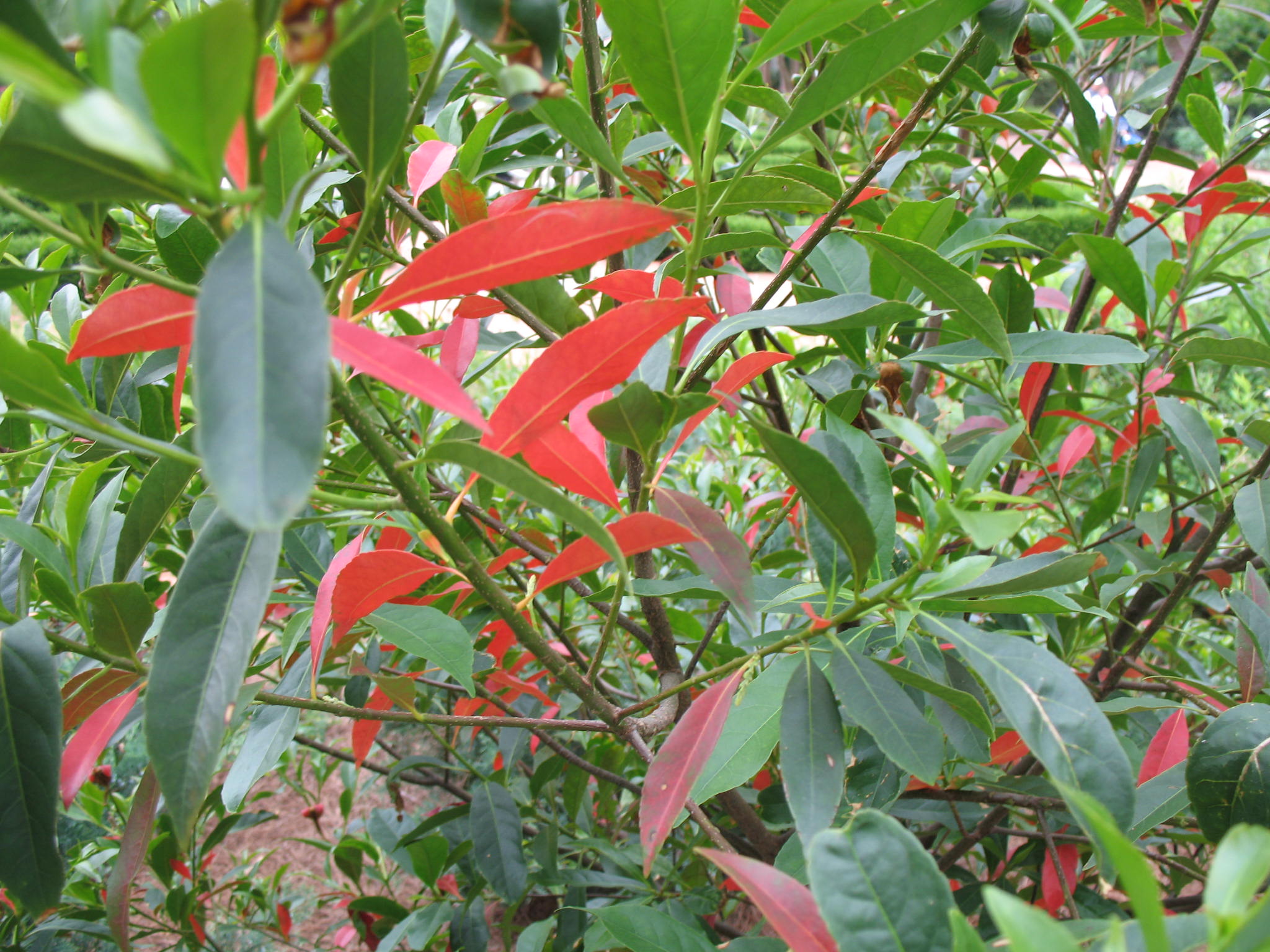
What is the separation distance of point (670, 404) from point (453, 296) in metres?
0.14

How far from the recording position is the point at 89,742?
606 mm

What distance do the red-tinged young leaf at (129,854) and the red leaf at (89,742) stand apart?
1.7 inches

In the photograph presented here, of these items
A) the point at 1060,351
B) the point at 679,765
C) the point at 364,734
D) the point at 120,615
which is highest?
the point at 1060,351

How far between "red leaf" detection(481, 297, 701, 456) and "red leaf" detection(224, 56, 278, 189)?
0.56 ft

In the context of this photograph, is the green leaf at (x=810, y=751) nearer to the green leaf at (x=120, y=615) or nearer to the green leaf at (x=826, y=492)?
the green leaf at (x=826, y=492)

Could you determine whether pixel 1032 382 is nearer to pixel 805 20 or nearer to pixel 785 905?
pixel 805 20

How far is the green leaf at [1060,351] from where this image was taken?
0.65 metres

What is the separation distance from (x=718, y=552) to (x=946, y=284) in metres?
0.26

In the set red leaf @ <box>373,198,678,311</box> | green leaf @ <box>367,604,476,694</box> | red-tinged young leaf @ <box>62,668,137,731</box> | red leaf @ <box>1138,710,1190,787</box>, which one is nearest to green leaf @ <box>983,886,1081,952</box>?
red leaf @ <box>373,198,678,311</box>

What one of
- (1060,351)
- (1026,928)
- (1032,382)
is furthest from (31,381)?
(1032,382)

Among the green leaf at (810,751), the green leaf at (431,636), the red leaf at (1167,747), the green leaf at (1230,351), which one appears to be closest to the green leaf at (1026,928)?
the green leaf at (810,751)

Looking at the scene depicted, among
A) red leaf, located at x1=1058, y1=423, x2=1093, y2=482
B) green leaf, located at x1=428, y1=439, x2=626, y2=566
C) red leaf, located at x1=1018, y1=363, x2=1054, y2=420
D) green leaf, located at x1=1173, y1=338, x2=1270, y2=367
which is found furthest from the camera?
red leaf, located at x1=1058, y1=423, x2=1093, y2=482

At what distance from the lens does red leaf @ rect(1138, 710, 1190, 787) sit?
Result: 69 centimetres

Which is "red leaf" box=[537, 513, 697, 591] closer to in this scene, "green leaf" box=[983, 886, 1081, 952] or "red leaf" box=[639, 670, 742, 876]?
"red leaf" box=[639, 670, 742, 876]
